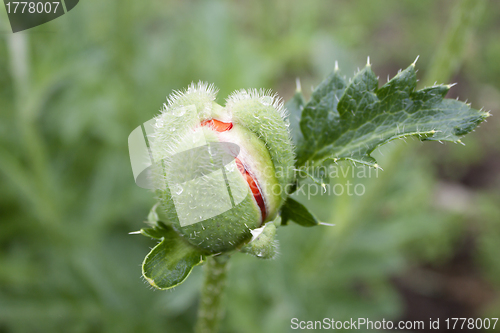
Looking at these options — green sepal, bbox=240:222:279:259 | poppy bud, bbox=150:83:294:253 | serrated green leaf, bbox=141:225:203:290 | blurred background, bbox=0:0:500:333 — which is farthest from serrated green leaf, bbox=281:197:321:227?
blurred background, bbox=0:0:500:333

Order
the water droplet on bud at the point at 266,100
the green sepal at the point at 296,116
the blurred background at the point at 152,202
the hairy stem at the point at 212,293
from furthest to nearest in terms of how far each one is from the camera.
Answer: the blurred background at the point at 152,202 → the green sepal at the point at 296,116 → the hairy stem at the point at 212,293 → the water droplet on bud at the point at 266,100

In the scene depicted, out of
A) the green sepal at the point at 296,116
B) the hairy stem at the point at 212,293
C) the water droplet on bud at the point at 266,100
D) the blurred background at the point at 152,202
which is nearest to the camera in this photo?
the water droplet on bud at the point at 266,100

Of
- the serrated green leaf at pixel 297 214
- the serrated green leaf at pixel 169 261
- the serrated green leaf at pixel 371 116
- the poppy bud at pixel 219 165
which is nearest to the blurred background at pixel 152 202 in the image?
the serrated green leaf at pixel 371 116

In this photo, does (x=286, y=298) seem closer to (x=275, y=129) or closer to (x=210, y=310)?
(x=210, y=310)

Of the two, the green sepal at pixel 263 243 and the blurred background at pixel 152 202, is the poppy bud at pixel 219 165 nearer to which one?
the green sepal at pixel 263 243

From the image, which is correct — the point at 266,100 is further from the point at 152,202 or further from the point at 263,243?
the point at 152,202

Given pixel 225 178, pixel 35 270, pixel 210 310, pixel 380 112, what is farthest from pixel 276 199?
pixel 35 270

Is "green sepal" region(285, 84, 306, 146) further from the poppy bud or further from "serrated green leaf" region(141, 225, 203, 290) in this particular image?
"serrated green leaf" region(141, 225, 203, 290)

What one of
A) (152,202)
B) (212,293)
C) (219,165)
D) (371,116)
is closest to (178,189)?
(219,165)
